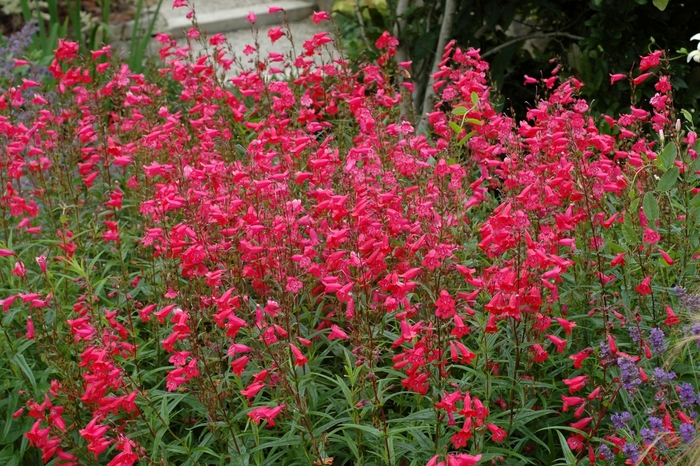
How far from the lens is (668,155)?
3.39m

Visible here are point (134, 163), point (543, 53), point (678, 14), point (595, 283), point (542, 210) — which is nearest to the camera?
point (542, 210)

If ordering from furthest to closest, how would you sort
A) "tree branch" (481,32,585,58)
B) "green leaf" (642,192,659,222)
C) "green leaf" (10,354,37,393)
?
1. "tree branch" (481,32,585,58)
2. "green leaf" (10,354,37,393)
3. "green leaf" (642,192,659,222)

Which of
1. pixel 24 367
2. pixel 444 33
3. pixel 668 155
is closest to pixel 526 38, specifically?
pixel 444 33

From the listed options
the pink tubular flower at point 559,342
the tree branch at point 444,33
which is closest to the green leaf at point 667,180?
the pink tubular flower at point 559,342

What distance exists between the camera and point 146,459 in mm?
3162

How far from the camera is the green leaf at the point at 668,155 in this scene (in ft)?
11.0

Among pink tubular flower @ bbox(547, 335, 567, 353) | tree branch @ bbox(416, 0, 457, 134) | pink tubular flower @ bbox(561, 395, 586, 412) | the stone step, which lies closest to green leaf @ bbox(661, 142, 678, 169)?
pink tubular flower @ bbox(547, 335, 567, 353)

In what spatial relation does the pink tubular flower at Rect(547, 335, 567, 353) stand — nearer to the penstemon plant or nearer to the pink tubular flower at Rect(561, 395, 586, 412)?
the penstemon plant

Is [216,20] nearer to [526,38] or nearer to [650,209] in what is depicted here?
[526,38]

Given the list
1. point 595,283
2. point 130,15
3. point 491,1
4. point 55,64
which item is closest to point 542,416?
point 595,283

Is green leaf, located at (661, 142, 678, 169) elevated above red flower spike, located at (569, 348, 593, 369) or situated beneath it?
elevated above

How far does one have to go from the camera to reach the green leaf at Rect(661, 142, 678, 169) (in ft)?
11.0

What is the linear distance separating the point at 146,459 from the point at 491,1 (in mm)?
5148

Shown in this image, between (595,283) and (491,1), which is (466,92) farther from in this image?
(491,1)
